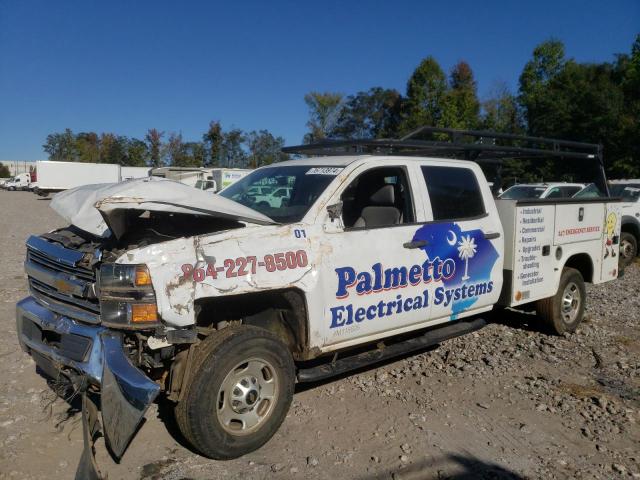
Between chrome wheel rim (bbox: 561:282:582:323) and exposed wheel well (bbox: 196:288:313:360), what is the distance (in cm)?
371

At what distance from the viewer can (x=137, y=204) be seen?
125 inches

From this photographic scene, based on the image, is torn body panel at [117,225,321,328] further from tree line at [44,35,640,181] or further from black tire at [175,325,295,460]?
tree line at [44,35,640,181]

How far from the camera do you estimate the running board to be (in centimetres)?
390

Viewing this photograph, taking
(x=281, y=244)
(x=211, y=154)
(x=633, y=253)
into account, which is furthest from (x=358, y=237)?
(x=211, y=154)

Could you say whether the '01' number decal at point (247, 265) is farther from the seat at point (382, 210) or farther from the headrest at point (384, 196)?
the headrest at point (384, 196)

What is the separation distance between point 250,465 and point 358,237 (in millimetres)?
1752

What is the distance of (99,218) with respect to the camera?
3.63 metres

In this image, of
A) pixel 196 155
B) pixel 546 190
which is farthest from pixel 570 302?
pixel 196 155

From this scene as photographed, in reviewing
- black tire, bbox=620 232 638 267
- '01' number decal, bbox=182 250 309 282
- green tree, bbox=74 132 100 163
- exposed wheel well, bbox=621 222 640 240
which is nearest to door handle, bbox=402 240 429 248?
'01' number decal, bbox=182 250 309 282

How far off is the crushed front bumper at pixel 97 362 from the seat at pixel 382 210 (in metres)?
2.32

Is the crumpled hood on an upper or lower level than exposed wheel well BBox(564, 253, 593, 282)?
upper

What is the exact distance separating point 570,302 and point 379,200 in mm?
3068

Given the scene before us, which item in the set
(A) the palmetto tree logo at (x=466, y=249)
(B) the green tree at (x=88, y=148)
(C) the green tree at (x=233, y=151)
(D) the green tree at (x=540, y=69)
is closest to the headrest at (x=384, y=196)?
(A) the palmetto tree logo at (x=466, y=249)

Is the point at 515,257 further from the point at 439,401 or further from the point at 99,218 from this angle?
the point at 99,218
